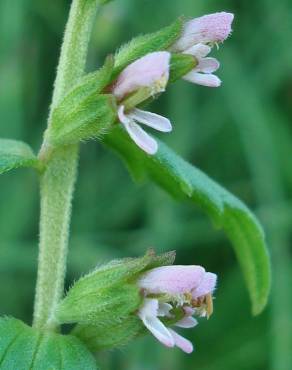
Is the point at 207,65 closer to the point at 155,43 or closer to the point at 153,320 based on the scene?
the point at 155,43

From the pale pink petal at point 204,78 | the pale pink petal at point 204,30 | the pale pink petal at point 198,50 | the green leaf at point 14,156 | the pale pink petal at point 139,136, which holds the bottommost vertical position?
the green leaf at point 14,156

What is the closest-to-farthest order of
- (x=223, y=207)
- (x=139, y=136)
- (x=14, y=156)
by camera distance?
1. (x=139, y=136)
2. (x=14, y=156)
3. (x=223, y=207)

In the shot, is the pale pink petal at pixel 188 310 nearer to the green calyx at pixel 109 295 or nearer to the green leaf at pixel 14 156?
the green calyx at pixel 109 295

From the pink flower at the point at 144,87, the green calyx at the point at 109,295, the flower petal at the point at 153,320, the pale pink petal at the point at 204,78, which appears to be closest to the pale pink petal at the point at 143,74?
the pink flower at the point at 144,87

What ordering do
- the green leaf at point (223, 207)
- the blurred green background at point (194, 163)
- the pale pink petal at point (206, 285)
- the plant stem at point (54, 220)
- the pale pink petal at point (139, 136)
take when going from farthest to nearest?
1. the blurred green background at point (194, 163)
2. the green leaf at point (223, 207)
3. the plant stem at point (54, 220)
4. the pale pink petal at point (206, 285)
5. the pale pink petal at point (139, 136)

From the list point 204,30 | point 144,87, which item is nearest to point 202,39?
point 204,30

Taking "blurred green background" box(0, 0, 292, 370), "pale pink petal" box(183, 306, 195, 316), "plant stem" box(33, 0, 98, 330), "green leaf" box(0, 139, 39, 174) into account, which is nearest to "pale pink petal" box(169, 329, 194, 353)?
"pale pink petal" box(183, 306, 195, 316)
